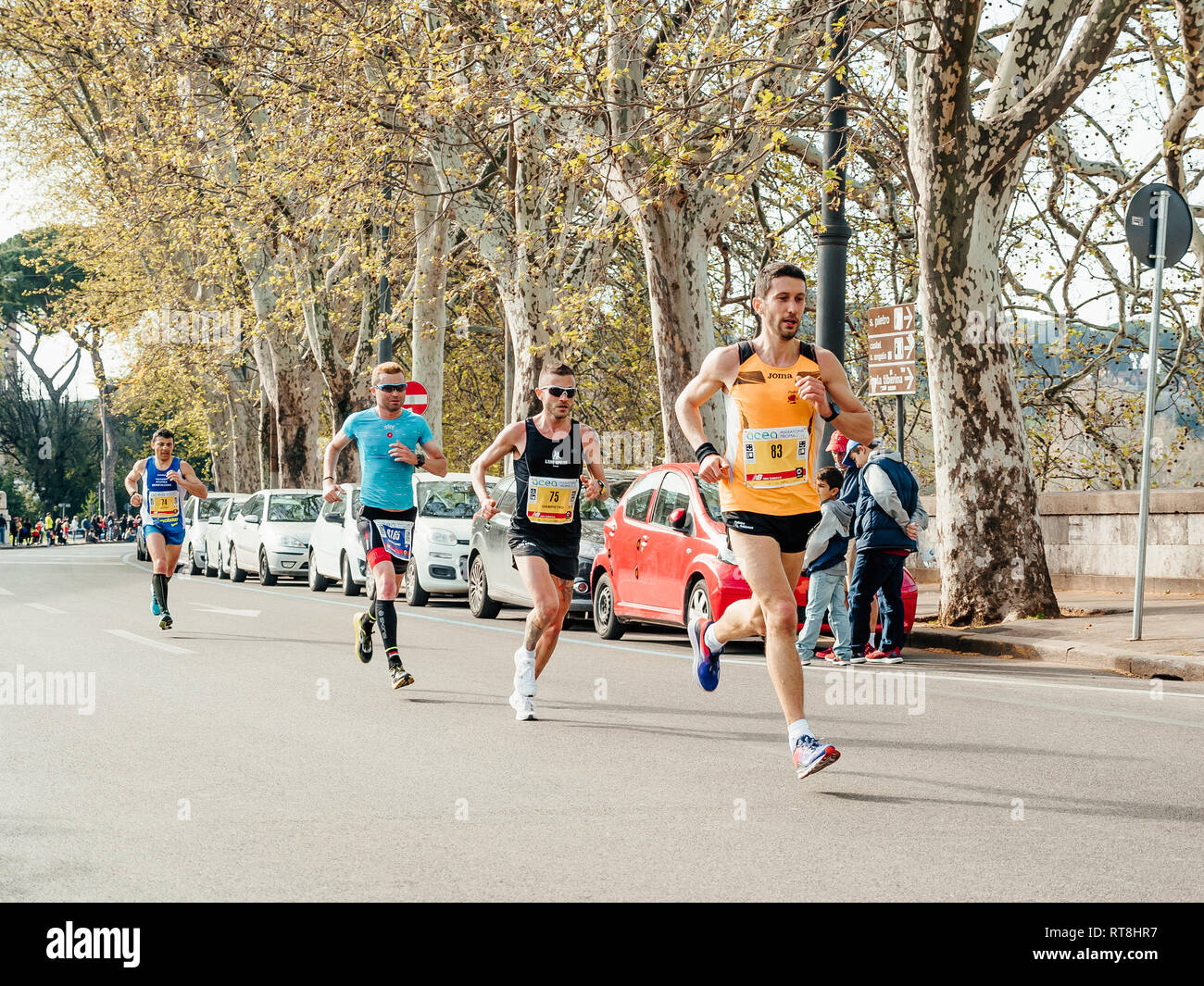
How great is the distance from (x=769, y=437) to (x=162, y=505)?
1059 cm

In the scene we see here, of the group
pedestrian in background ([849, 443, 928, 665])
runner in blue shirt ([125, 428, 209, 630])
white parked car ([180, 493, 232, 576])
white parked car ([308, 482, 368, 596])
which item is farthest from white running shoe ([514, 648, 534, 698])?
white parked car ([180, 493, 232, 576])

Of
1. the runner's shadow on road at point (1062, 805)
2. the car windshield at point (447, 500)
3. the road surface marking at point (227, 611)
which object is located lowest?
the road surface marking at point (227, 611)

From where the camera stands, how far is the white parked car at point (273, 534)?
26891mm

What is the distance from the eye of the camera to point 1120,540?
1781 centimetres

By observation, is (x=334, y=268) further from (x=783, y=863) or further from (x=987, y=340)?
(x=783, y=863)

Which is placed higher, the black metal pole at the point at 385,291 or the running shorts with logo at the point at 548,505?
the black metal pole at the point at 385,291

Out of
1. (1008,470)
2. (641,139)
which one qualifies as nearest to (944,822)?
(1008,470)

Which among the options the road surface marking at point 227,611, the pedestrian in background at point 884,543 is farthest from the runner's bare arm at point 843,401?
the road surface marking at point 227,611

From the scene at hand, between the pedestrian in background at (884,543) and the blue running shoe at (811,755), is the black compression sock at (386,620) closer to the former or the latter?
the pedestrian in background at (884,543)

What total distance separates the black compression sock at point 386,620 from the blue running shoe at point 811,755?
4.34 metres

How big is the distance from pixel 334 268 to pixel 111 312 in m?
15.6

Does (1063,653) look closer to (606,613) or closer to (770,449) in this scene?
(606,613)

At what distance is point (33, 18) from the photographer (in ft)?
112

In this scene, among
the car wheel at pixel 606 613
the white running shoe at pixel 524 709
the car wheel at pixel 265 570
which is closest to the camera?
the white running shoe at pixel 524 709
